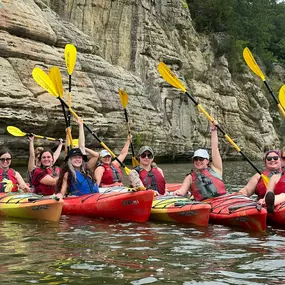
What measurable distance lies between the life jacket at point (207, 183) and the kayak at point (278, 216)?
859 mm

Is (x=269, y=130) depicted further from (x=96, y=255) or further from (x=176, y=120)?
(x=96, y=255)

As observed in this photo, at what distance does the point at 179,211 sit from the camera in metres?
6.82

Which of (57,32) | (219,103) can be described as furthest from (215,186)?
(219,103)

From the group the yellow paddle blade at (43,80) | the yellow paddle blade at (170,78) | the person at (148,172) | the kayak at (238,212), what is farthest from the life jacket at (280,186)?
the yellow paddle blade at (43,80)

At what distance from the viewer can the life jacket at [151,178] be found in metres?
7.97

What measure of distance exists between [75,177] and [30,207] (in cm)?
77

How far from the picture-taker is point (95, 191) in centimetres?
778

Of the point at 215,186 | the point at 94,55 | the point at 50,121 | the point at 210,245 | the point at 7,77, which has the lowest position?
the point at 210,245

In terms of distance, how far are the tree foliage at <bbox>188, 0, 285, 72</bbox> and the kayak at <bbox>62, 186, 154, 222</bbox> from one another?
25.0 meters

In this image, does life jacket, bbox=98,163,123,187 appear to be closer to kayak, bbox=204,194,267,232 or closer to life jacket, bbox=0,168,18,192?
life jacket, bbox=0,168,18,192

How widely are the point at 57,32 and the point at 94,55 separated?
2035 mm

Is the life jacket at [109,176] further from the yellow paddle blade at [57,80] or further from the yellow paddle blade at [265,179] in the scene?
the yellow paddle blade at [265,179]

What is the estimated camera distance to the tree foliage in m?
31.1

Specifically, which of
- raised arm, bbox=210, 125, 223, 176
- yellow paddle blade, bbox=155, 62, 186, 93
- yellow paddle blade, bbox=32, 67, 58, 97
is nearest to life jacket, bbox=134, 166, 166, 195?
raised arm, bbox=210, 125, 223, 176
